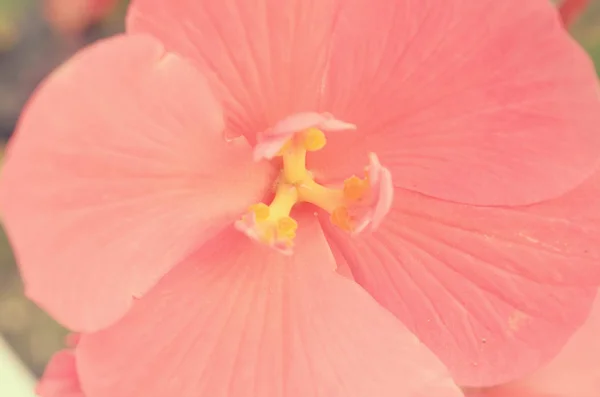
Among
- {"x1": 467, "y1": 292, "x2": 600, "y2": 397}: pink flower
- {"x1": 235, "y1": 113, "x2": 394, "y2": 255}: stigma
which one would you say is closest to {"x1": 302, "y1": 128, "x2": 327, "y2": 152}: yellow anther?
{"x1": 235, "y1": 113, "x2": 394, "y2": 255}: stigma

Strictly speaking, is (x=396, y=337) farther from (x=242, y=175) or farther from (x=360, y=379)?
(x=242, y=175)

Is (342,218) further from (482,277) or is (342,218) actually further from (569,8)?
(569,8)

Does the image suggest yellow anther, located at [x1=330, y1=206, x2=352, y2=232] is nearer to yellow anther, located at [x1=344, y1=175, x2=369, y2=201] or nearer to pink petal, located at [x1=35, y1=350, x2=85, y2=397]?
yellow anther, located at [x1=344, y1=175, x2=369, y2=201]

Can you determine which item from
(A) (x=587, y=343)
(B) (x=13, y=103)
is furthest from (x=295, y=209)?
(B) (x=13, y=103)

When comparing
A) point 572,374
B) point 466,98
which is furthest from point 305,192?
point 572,374

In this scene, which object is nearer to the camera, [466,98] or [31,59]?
[466,98]
